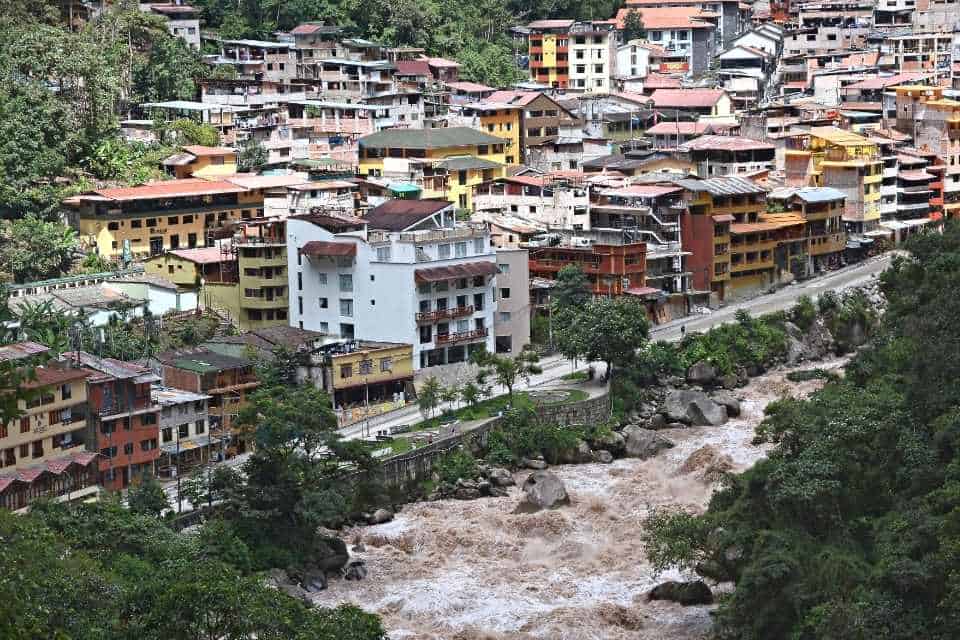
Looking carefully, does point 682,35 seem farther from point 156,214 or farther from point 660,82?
point 156,214

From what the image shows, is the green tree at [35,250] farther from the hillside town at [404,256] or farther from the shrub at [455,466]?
the shrub at [455,466]

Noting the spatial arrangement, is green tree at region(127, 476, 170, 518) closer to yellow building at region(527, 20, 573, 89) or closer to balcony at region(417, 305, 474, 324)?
balcony at region(417, 305, 474, 324)

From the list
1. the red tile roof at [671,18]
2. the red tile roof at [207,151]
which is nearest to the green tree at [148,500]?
the red tile roof at [207,151]

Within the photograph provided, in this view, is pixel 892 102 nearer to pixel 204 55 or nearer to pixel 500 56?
pixel 500 56

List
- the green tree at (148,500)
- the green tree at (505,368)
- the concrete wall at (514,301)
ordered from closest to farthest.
Result: 1. the green tree at (148,500)
2. the green tree at (505,368)
3. the concrete wall at (514,301)

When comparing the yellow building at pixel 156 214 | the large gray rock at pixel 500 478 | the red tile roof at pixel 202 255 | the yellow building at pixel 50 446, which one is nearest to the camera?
the yellow building at pixel 50 446
